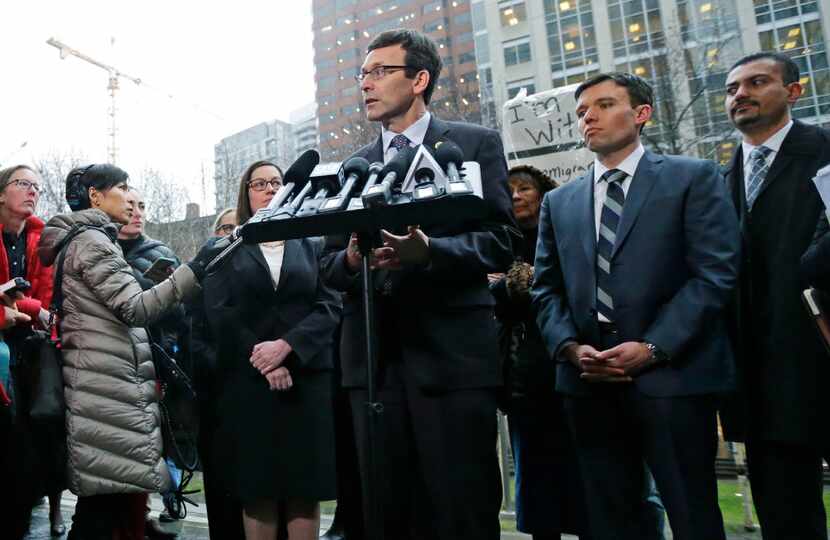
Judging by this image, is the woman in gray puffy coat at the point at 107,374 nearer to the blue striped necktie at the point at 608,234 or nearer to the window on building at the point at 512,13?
the blue striped necktie at the point at 608,234

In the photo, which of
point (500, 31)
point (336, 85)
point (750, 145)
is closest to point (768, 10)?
point (500, 31)

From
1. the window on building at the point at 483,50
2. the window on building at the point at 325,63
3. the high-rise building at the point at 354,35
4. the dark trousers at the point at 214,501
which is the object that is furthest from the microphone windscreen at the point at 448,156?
the window on building at the point at 325,63

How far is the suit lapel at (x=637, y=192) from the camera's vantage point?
2.20m

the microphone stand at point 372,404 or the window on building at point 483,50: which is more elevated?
the window on building at point 483,50

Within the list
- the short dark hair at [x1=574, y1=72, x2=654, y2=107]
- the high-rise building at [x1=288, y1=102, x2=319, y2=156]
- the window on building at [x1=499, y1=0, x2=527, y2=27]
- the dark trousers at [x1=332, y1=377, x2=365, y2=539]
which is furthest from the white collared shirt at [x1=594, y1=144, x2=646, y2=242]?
the high-rise building at [x1=288, y1=102, x2=319, y2=156]

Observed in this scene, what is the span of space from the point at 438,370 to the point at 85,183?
2.58 m

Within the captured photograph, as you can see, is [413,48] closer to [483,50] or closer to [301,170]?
[301,170]

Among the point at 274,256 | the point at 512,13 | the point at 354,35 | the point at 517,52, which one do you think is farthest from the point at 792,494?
the point at 354,35

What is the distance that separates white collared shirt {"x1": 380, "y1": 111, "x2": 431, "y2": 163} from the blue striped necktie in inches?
29.9

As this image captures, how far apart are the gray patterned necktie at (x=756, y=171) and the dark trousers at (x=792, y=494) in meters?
0.99

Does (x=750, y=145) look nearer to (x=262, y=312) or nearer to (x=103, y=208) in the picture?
(x=262, y=312)

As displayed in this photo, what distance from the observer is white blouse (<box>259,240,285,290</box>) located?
3195 mm

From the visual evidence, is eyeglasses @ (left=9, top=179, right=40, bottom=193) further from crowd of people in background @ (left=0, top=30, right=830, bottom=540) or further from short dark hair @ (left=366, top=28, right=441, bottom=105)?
short dark hair @ (left=366, top=28, right=441, bottom=105)

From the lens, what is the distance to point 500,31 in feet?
103
